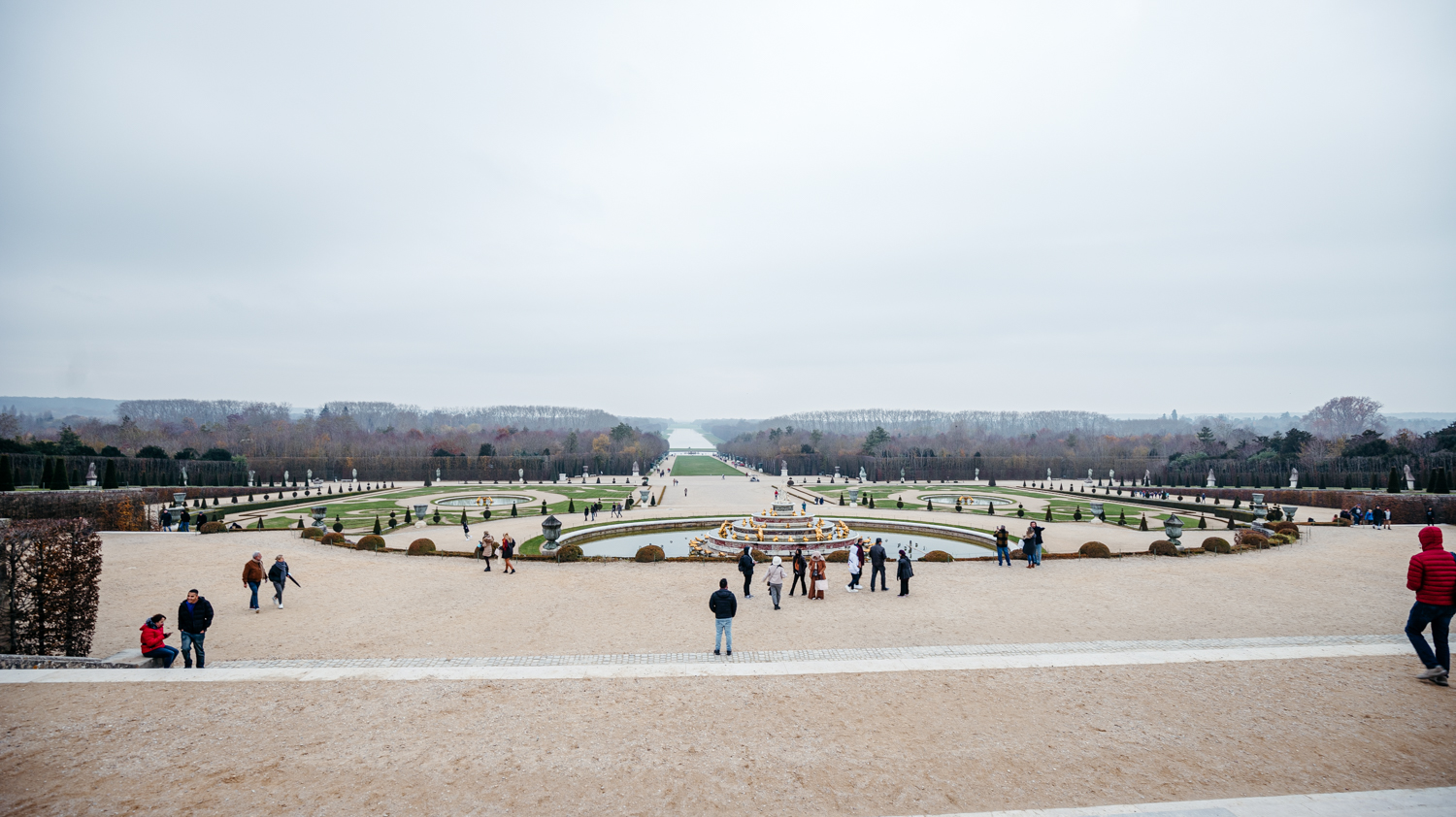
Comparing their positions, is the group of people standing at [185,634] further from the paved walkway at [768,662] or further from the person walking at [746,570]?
the person walking at [746,570]

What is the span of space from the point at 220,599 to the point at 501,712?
11.2 meters

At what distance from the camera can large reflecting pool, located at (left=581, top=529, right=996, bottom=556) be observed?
25781 millimetres

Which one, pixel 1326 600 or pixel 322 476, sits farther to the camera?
pixel 322 476

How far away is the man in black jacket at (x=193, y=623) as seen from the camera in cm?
1036

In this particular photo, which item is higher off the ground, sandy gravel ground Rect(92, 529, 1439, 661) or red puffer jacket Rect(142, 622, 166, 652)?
red puffer jacket Rect(142, 622, 166, 652)

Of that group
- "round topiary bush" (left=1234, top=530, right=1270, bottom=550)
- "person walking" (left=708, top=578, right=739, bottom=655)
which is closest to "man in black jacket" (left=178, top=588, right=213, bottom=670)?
"person walking" (left=708, top=578, right=739, bottom=655)

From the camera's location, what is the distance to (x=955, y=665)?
10570 mm

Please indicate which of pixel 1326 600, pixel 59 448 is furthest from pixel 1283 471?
pixel 59 448

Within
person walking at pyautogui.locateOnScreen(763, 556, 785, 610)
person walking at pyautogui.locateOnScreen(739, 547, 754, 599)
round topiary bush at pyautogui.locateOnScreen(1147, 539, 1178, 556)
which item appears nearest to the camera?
person walking at pyautogui.locateOnScreen(763, 556, 785, 610)

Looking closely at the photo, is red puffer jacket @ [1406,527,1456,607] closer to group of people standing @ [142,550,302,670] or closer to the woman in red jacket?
group of people standing @ [142,550,302,670]

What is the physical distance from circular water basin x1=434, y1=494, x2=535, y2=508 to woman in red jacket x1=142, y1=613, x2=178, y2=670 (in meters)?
32.5

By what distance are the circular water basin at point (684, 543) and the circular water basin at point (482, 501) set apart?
17.2 meters

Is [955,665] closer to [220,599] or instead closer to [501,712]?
[501,712]

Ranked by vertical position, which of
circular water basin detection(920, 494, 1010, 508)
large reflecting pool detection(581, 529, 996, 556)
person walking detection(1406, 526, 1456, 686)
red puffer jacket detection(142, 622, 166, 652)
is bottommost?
large reflecting pool detection(581, 529, 996, 556)
